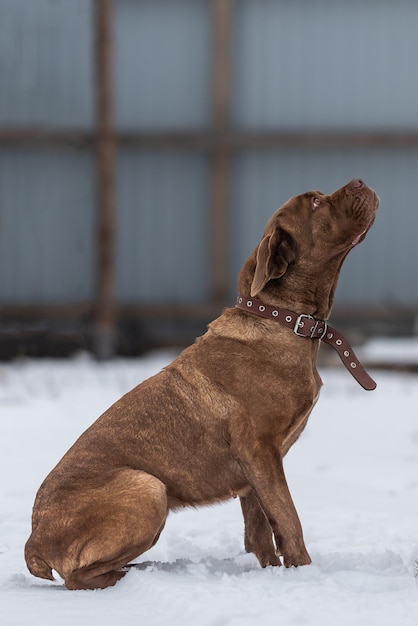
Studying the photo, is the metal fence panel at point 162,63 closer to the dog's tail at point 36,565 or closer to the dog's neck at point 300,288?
the dog's neck at point 300,288

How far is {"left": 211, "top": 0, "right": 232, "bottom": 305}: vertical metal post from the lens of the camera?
33.1 feet

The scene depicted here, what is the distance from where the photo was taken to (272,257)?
3668 mm

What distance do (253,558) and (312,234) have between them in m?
1.30

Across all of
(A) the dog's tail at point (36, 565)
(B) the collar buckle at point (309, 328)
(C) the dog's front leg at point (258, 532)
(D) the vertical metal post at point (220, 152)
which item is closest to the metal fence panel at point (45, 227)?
(D) the vertical metal post at point (220, 152)

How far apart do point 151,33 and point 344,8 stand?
6.69ft

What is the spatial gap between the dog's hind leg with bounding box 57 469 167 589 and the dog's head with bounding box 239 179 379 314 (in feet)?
2.79

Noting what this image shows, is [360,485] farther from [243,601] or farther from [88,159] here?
[88,159]

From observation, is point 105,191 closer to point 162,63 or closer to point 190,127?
point 190,127

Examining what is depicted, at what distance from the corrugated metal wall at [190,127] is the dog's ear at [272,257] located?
656 centimetres

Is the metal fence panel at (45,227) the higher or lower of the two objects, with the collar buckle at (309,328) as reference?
lower

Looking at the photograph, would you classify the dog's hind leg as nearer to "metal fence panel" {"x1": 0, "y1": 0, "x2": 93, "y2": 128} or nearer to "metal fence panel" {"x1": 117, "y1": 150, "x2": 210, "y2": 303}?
"metal fence panel" {"x1": 117, "y1": 150, "x2": 210, "y2": 303}

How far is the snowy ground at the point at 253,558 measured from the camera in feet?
10.2

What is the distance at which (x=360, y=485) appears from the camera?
543cm

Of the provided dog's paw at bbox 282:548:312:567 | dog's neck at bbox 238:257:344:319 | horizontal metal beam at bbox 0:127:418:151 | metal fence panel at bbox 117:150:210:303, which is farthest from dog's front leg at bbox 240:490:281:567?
horizontal metal beam at bbox 0:127:418:151
